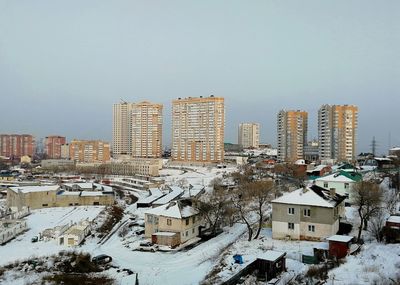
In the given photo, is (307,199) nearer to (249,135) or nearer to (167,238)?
(167,238)

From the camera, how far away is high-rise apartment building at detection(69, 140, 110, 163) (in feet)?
281

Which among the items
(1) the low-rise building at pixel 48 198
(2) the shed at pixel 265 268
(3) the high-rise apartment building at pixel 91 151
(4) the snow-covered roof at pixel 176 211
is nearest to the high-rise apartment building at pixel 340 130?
(1) the low-rise building at pixel 48 198

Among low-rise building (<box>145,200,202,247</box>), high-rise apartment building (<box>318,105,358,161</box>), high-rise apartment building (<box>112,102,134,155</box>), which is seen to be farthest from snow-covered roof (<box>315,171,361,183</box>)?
high-rise apartment building (<box>112,102,134,155</box>)

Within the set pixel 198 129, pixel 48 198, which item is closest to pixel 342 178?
pixel 48 198

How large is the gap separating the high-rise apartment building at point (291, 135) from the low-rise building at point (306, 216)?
52096 millimetres

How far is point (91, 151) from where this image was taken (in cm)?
8594

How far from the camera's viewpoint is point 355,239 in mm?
15016

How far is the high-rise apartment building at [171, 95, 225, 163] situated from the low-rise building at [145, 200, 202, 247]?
5400 centimetres

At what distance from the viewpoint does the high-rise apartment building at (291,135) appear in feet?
227

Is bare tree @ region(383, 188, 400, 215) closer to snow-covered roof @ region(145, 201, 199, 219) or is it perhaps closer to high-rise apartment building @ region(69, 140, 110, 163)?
snow-covered roof @ region(145, 201, 199, 219)

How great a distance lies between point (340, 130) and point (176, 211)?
45.0 meters

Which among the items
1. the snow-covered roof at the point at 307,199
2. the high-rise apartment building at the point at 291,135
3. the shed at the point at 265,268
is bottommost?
the shed at the point at 265,268

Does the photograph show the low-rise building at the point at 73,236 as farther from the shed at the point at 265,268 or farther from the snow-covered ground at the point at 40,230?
the shed at the point at 265,268

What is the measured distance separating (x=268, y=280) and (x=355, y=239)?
5.05 m
